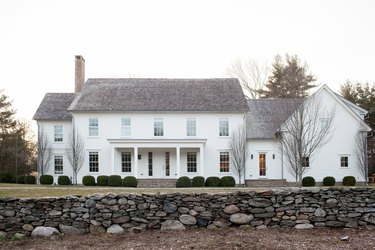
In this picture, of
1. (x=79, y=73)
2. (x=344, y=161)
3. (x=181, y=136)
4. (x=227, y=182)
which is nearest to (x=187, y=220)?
(x=227, y=182)

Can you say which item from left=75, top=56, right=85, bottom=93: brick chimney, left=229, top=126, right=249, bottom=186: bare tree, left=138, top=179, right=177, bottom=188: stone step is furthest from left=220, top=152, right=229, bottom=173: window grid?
left=75, top=56, right=85, bottom=93: brick chimney

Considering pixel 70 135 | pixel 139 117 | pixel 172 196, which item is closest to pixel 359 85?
pixel 139 117

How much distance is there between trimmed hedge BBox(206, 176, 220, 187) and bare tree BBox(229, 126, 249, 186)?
2.06m

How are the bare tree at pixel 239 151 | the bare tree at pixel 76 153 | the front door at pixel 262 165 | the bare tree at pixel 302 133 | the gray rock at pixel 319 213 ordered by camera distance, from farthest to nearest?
the front door at pixel 262 165 → the bare tree at pixel 76 153 → the bare tree at pixel 239 151 → the bare tree at pixel 302 133 → the gray rock at pixel 319 213

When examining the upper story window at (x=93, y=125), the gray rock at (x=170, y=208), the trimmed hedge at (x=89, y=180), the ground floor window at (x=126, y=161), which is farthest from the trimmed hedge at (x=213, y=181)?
the gray rock at (x=170, y=208)

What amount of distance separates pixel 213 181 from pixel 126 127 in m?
8.15

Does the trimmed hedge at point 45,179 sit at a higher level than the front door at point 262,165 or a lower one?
lower

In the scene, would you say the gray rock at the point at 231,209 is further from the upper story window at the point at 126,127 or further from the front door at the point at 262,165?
the upper story window at the point at 126,127

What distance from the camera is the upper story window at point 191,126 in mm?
31312

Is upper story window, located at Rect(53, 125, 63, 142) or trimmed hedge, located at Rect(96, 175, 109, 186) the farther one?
upper story window, located at Rect(53, 125, 63, 142)

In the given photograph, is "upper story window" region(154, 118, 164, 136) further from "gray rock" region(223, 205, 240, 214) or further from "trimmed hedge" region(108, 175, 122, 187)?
"gray rock" region(223, 205, 240, 214)

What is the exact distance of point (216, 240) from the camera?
9.39 metres

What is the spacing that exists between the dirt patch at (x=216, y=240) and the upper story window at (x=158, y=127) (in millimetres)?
21268

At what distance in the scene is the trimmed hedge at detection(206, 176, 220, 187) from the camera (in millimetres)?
28438
